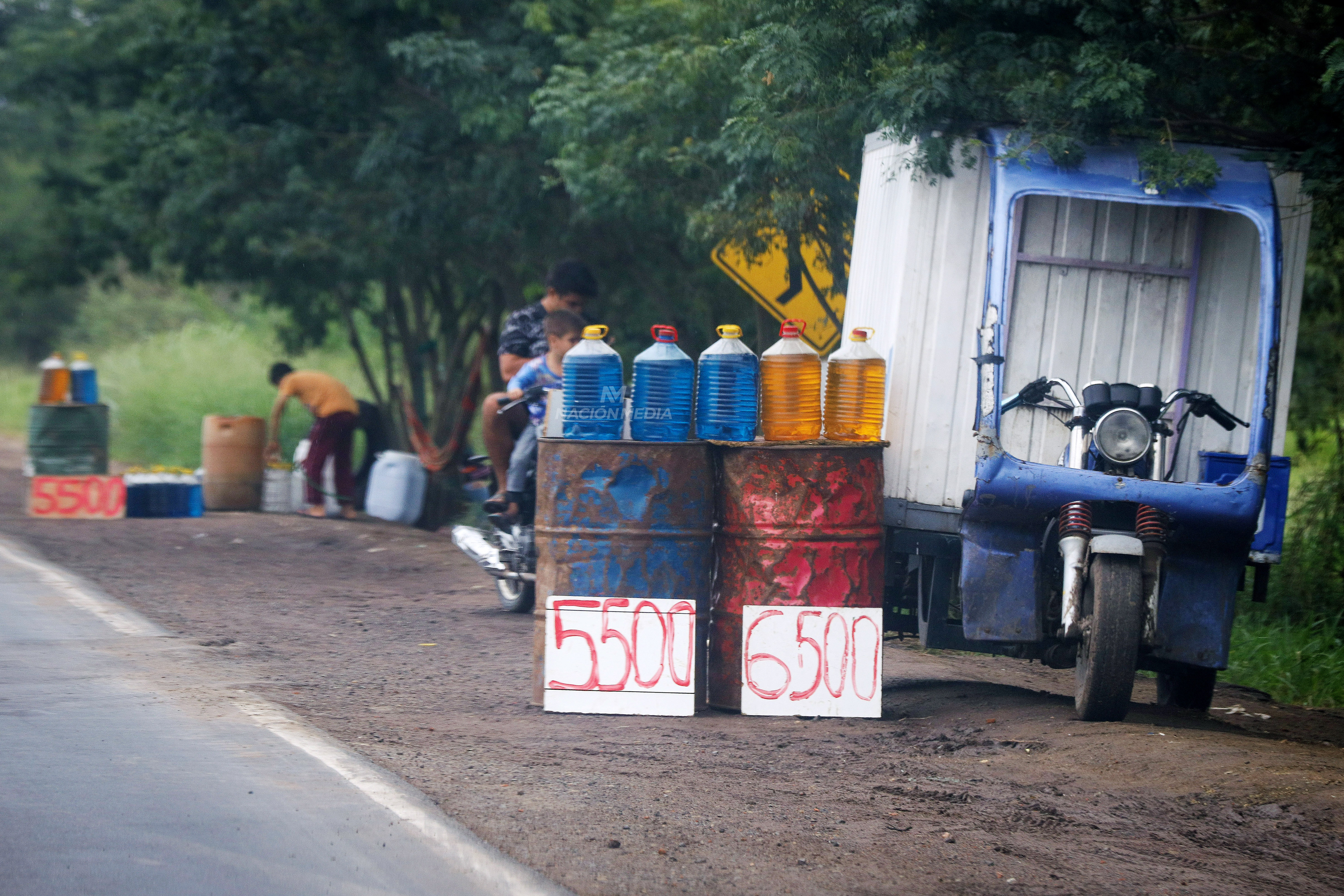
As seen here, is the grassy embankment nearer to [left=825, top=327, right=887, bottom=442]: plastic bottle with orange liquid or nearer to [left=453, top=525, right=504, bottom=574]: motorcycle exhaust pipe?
[left=453, top=525, right=504, bottom=574]: motorcycle exhaust pipe

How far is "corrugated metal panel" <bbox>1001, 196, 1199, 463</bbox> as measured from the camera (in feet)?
→ 26.2

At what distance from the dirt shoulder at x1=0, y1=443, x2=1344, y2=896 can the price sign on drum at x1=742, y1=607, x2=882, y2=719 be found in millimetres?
101

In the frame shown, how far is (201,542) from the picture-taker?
14148 millimetres

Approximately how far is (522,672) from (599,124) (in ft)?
18.0

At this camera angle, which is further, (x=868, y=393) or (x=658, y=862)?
(x=868, y=393)

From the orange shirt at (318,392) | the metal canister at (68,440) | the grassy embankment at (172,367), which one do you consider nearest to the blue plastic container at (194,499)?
the metal canister at (68,440)

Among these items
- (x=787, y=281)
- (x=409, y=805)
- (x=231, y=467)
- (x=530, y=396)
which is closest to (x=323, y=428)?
(x=231, y=467)

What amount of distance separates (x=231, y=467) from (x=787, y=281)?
8487 mm

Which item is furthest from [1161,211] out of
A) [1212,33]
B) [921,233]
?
[1212,33]

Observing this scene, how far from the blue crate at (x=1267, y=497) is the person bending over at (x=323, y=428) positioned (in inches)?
453

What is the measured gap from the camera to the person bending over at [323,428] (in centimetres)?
1702

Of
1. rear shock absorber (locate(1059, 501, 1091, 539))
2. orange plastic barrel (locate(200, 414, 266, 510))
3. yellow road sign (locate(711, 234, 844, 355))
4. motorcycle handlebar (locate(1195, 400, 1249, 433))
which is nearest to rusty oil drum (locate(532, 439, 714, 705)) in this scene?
rear shock absorber (locate(1059, 501, 1091, 539))

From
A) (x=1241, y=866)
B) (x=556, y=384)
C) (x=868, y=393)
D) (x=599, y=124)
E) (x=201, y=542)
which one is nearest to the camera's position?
(x=1241, y=866)

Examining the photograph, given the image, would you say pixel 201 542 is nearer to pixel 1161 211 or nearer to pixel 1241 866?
pixel 1161 211
